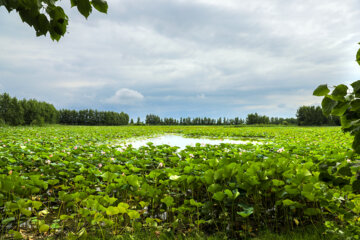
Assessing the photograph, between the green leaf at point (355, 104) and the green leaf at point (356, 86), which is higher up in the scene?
the green leaf at point (356, 86)

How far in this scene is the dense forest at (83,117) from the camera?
42.2m

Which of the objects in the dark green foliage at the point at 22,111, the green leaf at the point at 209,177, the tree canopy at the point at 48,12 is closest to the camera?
the tree canopy at the point at 48,12

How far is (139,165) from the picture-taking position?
404cm

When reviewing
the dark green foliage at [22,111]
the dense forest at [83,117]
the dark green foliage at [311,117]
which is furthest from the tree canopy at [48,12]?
the dark green foliage at [311,117]

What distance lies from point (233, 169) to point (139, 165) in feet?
7.02

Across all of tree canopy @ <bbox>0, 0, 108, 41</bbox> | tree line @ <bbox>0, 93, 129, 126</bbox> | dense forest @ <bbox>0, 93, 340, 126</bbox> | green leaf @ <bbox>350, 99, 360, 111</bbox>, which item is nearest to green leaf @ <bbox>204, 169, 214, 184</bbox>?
green leaf @ <bbox>350, 99, 360, 111</bbox>

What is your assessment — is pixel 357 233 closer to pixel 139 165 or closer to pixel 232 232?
pixel 232 232

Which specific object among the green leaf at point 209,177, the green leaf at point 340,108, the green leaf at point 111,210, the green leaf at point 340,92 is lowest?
the green leaf at point 111,210

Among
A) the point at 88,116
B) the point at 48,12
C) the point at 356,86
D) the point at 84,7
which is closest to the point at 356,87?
the point at 356,86

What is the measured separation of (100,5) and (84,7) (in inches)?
7.3

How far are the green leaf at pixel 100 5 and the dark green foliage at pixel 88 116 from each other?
251 feet

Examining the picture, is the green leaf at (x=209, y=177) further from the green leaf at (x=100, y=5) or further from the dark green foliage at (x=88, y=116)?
the dark green foliage at (x=88, y=116)

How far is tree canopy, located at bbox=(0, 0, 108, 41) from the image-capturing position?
1.87 metres

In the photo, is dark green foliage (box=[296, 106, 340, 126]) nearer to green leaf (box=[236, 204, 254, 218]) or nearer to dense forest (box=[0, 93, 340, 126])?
dense forest (box=[0, 93, 340, 126])
